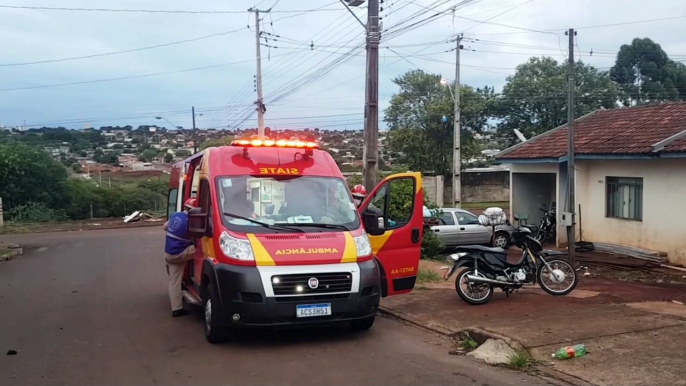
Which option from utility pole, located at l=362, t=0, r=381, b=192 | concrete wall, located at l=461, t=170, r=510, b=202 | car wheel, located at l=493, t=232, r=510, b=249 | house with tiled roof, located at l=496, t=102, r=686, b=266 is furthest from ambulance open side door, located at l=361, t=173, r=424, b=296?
concrete wall, located at l=461, t=170, r=510, b=202

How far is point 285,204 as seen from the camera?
8.70m

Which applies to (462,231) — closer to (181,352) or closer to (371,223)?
(371,223)

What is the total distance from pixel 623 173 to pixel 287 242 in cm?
1316

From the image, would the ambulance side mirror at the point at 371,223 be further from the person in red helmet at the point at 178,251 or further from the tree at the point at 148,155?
the tree at the point at 148,155

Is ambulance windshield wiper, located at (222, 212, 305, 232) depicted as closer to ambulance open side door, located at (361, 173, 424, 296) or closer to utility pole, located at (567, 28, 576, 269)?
ambulance open side door, located at (361, 173, 424, 296)

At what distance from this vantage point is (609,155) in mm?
17891

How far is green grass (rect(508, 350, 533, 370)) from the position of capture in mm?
6980

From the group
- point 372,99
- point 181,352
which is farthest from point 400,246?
point 372,99

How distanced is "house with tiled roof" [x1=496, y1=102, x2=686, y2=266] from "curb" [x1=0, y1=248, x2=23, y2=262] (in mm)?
16745

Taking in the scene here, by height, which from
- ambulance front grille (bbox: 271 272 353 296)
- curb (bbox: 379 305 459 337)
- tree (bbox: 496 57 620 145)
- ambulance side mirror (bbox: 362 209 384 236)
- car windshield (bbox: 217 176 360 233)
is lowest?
curb (bbox: 379 305 459 337)

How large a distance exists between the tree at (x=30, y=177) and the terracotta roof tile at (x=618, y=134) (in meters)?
29.5

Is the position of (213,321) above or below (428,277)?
above

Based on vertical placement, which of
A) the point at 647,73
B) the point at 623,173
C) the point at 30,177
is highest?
the point at 647,73

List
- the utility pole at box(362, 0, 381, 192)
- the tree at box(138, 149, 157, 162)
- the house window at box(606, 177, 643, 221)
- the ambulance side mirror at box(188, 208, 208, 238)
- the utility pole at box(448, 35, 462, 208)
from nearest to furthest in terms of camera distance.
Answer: the ambulance side mirror at box(188, 208, 208, 238), the utility pole at box(362, 0, 381, 192), the house window at box(606, 177, 643, 221), the utility pole at box(448, 35, 462, 208), the tree at box(138, 149, 157, 162)
